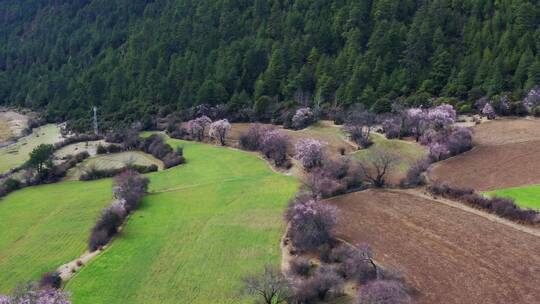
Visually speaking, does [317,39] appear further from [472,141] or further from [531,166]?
[531,166]

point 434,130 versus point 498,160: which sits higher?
point 434,130

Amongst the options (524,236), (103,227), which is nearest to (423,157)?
(524,236)

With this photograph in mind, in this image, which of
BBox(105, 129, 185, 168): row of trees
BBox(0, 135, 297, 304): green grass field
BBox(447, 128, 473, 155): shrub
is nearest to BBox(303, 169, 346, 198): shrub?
BBox(0, 135, 297, 304): green grass field

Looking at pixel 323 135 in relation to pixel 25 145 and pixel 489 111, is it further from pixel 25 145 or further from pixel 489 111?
pixel 25 145

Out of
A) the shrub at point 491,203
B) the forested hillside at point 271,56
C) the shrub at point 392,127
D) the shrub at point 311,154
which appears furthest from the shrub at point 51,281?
the forested hillside at point 271,56

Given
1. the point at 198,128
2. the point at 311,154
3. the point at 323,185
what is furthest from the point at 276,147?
the point at 198,128

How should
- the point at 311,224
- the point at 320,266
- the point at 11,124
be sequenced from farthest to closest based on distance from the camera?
the point at 11,124 < the point at 311,224 < the point at 320,266
